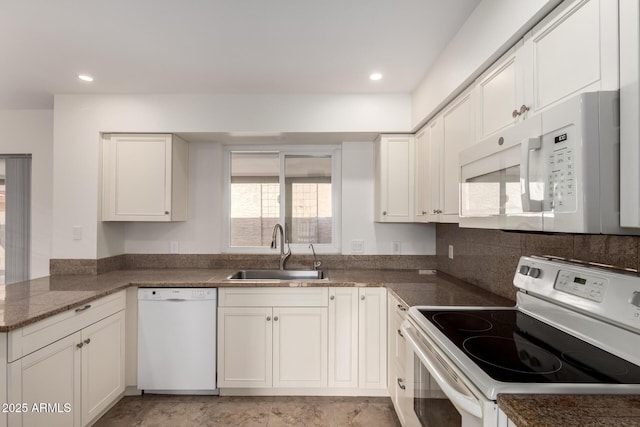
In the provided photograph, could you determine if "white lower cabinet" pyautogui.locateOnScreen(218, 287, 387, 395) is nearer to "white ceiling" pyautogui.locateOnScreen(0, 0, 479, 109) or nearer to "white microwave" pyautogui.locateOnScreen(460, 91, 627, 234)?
"white microwave" pyautogui.locateOnScreen(460, 91, 627, 234)

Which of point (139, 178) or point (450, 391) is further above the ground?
point (139, 178)

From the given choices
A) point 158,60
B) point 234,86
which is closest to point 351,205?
point 234,86

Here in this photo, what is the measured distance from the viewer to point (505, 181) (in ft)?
3.90

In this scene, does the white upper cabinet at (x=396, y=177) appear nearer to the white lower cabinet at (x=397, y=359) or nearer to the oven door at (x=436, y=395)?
the white lower cabinet at (x=397, y=359)

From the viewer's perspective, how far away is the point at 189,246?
3.00 metres

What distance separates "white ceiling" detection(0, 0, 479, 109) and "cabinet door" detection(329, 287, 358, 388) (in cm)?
161

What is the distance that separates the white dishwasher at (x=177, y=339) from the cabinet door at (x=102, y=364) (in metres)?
0.13

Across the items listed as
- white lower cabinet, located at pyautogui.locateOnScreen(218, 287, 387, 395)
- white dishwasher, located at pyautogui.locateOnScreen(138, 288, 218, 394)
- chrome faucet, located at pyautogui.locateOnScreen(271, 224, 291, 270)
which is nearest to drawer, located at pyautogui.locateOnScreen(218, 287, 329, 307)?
white lower cabinet, located at pyautogui.locateOnScreen(218, 287, 387, 395)

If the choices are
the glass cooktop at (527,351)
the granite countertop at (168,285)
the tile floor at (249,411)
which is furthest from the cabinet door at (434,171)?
the tile floor at (249,411)

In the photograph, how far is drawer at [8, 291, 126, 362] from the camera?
4.85 ft

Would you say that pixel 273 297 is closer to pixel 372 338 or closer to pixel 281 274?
pixel 281 274

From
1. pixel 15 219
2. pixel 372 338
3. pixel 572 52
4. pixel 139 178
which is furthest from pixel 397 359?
pixel 15 219

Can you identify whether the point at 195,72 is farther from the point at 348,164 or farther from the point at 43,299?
the point at 43,299

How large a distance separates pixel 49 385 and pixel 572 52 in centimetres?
271
